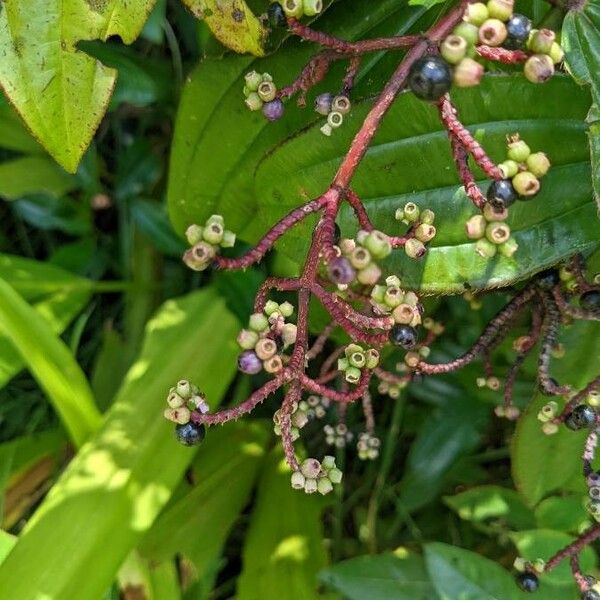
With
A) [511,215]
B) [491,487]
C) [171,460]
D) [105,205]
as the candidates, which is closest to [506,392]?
[511,215]

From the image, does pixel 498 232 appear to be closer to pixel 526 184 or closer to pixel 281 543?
pixel 526 184

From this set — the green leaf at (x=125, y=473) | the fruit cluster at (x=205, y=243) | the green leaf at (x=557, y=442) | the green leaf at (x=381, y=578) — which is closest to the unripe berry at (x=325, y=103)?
the fruit cluster at (x=205, y=243)

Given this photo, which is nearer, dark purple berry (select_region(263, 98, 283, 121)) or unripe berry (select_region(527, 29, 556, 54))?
unripe berry (select_region(527, 29, 556, 54))

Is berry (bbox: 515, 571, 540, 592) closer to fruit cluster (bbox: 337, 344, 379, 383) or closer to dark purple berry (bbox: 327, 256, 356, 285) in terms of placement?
fruit cluster (bbox: 337, 344, 379, 383)

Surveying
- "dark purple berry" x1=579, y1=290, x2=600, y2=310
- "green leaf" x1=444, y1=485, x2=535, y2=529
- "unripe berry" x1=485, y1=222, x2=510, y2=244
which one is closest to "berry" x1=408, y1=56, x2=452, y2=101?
"unripe berry" x1=485, y1=222, x2=510, y2=244

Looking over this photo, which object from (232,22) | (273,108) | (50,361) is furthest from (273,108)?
(50,361)

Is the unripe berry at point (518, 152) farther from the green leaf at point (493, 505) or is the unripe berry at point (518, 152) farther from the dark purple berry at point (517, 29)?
the green leaf at point (493, 505)

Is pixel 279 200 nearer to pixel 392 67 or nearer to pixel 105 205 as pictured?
pixel 392 67
